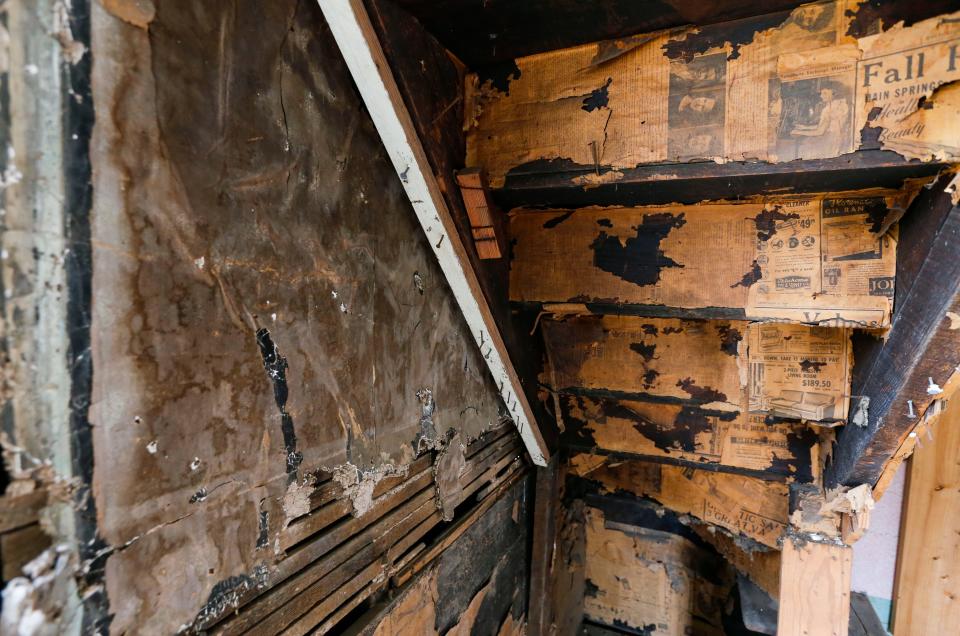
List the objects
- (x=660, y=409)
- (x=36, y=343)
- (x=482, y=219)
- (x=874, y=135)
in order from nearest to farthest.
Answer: (x=36, y=343), (x=874, y=135), (x=482, y=219), (x=660, y=409)

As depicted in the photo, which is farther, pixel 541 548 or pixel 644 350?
pixel 541 548

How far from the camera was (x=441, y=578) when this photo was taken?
1.25 m

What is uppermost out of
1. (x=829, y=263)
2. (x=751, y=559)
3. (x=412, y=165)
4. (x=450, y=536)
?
(x=412, y=165)

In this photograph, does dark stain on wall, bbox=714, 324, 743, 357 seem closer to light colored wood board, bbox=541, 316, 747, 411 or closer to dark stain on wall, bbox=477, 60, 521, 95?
light colored wood board, bbox=541, 316, 747, 411

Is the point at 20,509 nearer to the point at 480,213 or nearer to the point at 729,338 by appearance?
the point at 480,213

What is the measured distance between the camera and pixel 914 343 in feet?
3.19

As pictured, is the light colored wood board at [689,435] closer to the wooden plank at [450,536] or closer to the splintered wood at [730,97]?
the wooden plank at [450,536]

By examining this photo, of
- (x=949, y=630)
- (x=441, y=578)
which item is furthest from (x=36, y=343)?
(x=949, y=630)

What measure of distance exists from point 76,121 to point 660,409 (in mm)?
1632

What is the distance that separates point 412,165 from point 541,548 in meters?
1.53

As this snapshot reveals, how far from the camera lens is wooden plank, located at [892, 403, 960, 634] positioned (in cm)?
192

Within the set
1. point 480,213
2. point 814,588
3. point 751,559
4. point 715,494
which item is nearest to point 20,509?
point 480,213

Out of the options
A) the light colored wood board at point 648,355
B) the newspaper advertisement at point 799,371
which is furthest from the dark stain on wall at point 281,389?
the newspaper advertisement at point 799,371

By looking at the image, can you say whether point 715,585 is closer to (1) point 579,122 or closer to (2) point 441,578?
(2) point 441,578
